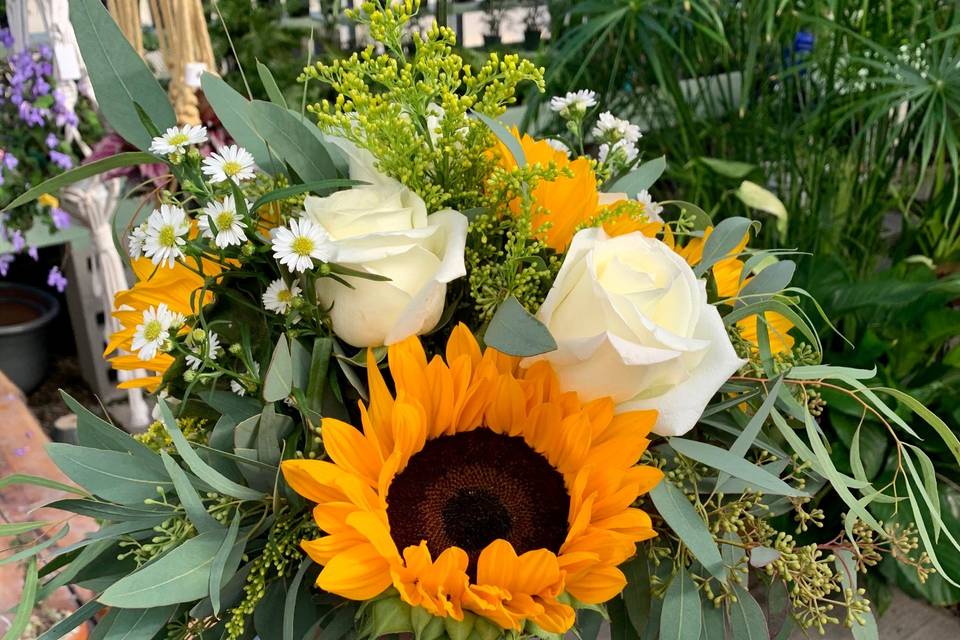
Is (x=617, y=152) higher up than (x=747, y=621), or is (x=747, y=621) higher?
(x=617, y=152)

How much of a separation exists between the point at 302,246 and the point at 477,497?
5.5 inches

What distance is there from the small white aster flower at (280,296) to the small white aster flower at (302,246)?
0.09ft

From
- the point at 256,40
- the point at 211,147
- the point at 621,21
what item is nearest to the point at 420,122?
the point at 211,147

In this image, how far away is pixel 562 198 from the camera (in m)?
0.41

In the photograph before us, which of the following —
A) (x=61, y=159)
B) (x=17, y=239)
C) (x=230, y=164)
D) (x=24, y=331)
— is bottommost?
(x=24, y=331)

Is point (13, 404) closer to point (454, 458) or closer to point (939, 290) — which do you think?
point (454, 458)

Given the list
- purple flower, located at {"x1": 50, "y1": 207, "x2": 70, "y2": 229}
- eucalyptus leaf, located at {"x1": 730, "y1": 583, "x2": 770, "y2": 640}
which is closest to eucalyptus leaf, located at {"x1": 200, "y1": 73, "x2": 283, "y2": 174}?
eucalyptus leaf, located at {"x1": 730, "y1": 583, "x2": 770, "y2": 640}

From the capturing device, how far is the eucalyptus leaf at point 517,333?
332 millimetres

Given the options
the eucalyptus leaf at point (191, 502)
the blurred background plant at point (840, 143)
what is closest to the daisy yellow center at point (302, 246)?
the eucalyptus leaf at point (191, 502)

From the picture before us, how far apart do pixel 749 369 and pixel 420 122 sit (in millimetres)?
205

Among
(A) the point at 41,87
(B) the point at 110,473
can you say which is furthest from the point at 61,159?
(B) the point at 110,473

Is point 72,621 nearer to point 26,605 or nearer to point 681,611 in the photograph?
point 26,605

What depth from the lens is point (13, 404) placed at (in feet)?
3.48

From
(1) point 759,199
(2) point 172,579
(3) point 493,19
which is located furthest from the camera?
(3) point 493,19
